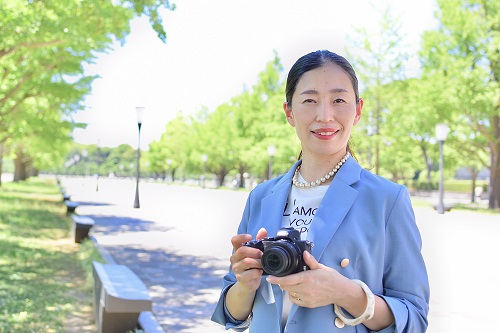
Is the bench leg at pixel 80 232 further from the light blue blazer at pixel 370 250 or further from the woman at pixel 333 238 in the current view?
the light blue blazer at pixel 370 250

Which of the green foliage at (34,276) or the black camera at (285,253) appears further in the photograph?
the green foliage at (34,276)

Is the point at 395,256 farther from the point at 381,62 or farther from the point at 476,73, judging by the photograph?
the point at 381,62

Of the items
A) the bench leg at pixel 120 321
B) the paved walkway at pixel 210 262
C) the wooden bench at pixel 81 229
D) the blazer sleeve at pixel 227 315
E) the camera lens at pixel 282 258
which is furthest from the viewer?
the wooden bench at pixel 81 229

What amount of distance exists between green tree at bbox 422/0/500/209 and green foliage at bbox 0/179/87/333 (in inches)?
711

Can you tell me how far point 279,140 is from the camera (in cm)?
3766

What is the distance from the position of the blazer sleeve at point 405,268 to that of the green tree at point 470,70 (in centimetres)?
2360

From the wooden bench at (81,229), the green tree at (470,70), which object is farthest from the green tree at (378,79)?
the wooden bench at (81,229)

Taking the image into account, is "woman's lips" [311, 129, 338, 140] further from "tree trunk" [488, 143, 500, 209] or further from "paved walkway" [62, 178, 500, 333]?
"tree trunk" [488, 143, 500, 209]

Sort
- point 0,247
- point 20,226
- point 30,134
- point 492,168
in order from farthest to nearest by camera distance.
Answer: point 492,168 → point 30,134 → point 20,226 → point 0,247

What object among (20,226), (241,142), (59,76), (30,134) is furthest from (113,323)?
(241,142)

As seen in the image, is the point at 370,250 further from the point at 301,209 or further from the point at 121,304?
the point at 121,304

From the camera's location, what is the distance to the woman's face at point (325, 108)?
1.55 metres

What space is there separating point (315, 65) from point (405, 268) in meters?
0.62

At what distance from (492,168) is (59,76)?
64.5 ft
